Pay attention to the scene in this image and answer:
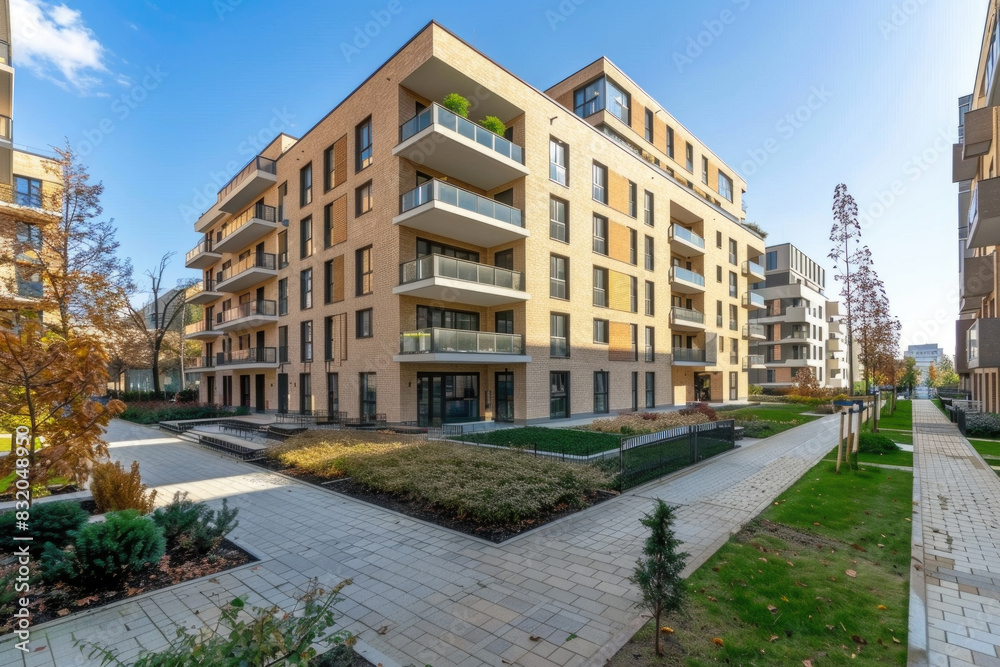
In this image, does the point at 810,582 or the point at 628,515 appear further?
the point at 628,515

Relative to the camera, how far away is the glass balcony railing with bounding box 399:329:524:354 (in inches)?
655

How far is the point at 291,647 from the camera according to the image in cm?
264

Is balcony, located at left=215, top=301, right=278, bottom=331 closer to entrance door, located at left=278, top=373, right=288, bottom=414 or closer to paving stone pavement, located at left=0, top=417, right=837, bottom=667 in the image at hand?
entrance door, located at left=278, top=373, right=288, bottom=414

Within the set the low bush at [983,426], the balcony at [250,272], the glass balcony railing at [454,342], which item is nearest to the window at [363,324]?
the glass balcony railing at [454,342]

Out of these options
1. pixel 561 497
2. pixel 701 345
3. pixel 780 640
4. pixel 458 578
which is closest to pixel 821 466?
pixel 561 497

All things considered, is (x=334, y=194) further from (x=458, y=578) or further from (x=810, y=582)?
(x=810, y=582)

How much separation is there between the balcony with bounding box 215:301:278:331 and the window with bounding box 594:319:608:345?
731 inches

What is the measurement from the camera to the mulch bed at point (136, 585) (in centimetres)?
461

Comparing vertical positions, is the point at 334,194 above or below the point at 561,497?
above

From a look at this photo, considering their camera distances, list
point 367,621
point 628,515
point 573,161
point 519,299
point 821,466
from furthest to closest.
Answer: point 573,161
point 519,299
point 821,466
point 628,515
point 367,621

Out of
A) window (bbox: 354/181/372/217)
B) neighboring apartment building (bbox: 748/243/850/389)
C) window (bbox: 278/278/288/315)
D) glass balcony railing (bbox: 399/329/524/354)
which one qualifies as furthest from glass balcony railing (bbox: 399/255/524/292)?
neighboring apartment building (bbox: 748/243/850/389)

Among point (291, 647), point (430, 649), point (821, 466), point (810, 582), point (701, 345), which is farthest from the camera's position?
point (701, 345)

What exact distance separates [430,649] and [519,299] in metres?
16.0

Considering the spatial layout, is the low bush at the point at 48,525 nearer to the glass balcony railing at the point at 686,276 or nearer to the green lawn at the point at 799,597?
the green lawn at the point at 799,597
